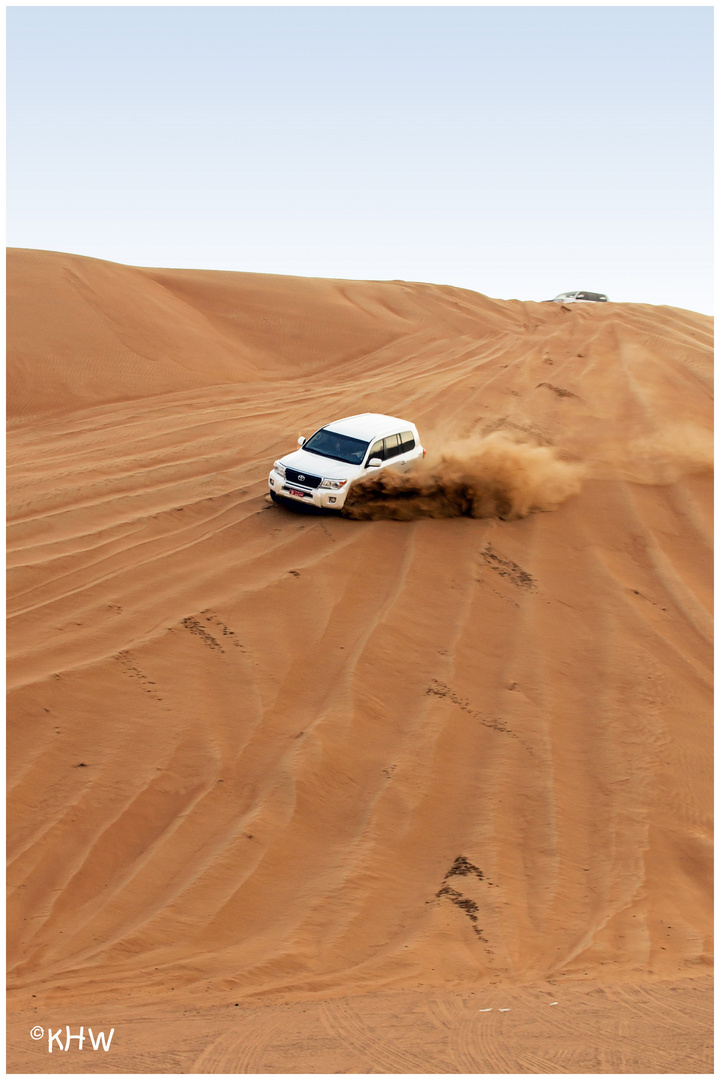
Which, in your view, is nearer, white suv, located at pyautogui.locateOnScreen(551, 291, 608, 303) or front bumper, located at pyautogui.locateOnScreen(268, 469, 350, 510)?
front bumper, located at pyautogui.locateOnScreen(268, 469, 350, 510)

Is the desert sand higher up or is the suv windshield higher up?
the suv windshield

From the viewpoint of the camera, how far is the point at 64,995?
22.9 feet

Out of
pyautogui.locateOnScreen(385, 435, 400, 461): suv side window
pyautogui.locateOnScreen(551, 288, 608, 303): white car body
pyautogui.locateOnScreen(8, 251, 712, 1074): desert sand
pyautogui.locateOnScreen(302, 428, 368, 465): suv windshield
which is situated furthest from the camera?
pyautogui.locateOnScreen(551, 288, 608, 303): white car body

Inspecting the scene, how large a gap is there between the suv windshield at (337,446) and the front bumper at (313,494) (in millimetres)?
664

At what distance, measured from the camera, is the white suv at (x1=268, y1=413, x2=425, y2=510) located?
50.8 feet

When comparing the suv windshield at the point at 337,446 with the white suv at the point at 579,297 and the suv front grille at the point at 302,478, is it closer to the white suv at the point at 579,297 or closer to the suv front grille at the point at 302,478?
the suv front grille at the point at 302,478

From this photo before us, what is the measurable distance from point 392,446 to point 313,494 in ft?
6.04

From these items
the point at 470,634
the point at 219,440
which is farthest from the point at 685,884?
the point at 219,440

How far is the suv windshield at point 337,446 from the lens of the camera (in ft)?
52.3

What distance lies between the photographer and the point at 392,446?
16328mm

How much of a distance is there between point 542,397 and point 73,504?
12.3 metres

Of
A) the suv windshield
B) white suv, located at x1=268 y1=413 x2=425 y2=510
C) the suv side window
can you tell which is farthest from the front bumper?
the suv side window

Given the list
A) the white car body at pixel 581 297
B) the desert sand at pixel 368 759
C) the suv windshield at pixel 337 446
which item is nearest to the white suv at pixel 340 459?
the suv windshield at pixel 337 446

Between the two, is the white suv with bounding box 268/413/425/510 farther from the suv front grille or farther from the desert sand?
the desert sand
